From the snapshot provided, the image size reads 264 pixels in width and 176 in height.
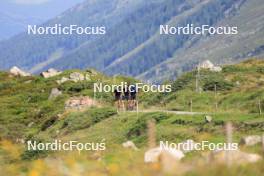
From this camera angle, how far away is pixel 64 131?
5512cm

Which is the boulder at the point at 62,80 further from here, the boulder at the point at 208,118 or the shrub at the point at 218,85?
the boulder at the point at 208,118

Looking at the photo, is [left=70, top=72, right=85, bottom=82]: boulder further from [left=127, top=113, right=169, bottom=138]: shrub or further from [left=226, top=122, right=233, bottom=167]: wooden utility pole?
[left=226, top=122, right=233, bottom=167]: wooden utility pole

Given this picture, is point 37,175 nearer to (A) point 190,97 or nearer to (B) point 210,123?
(B) point 210,123

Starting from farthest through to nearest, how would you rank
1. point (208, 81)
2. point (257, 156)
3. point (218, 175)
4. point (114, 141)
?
point (208, 81) < point (114, 141) < point (257, 156) < point (218, 175)

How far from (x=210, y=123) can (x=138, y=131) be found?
17.5 feet

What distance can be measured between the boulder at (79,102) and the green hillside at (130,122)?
3.00ft

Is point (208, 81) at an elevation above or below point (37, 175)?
above

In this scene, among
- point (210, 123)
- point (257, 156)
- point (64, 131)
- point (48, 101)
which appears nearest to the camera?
point (257, 156)

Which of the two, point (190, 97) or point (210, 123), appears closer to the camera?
→ point (210, 123)

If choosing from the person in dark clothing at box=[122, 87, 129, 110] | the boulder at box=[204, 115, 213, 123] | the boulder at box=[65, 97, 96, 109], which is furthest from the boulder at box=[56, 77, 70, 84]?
the boulder at box=[204, 115, 213, 123]

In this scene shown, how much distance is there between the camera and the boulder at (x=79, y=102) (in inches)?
2765

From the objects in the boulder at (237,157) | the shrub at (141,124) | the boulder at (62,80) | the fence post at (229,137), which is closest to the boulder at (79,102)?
the boulder at (62,80)

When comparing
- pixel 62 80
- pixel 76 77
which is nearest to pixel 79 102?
pixel 76 77

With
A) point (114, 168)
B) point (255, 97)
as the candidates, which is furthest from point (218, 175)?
point (255, 97)
